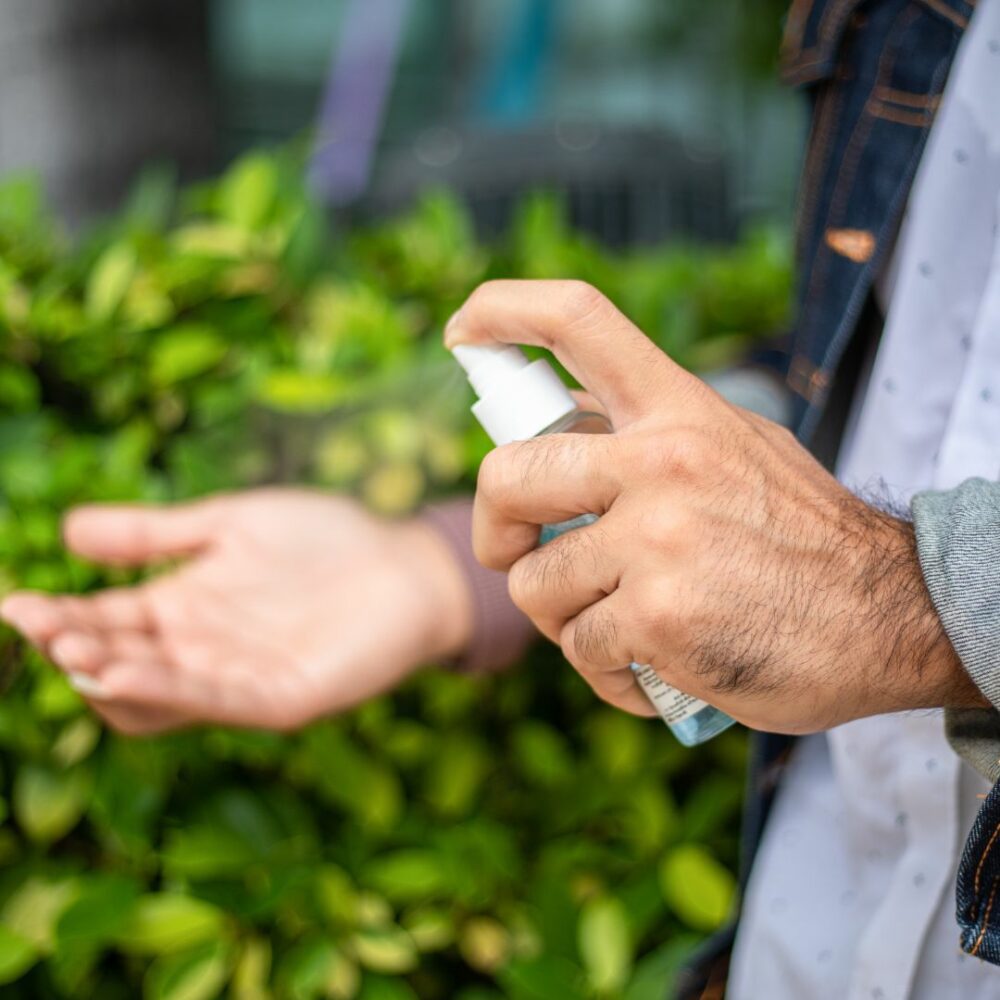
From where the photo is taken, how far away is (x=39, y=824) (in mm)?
1284

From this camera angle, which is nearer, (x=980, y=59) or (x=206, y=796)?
(x=980, y=59)

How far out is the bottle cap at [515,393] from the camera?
827 millimetres

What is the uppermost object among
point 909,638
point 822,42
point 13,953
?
point 822,42

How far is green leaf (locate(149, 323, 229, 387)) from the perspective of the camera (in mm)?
1466

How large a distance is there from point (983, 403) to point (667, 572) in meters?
0.38

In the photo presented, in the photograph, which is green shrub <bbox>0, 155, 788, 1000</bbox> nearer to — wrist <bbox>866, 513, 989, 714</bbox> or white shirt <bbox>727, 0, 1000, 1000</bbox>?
white shirt <bbox>727, 0, 1000, 1000</bbox>

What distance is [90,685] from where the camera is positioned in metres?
1.14

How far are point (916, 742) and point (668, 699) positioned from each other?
0.28 m

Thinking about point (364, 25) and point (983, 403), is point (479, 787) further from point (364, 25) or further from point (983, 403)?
point (364, 25)

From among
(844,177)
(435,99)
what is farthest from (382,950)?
(435,99)

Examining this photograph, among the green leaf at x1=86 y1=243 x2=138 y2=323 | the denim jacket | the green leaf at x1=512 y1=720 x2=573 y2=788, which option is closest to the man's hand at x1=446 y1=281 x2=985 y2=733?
the denim jacket

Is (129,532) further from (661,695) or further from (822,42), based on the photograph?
(822,42)

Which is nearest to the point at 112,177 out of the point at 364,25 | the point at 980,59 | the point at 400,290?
the point at 400,290

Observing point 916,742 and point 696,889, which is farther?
point 696,889
